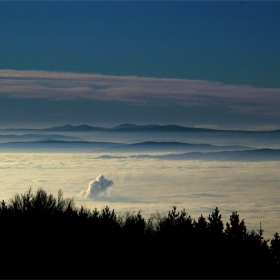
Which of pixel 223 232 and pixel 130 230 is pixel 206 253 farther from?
pixel 223 232

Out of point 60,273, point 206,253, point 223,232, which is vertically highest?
point 223,232

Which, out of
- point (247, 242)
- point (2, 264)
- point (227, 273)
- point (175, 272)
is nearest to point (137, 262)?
point (175, 272)

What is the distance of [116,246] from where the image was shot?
203 ft

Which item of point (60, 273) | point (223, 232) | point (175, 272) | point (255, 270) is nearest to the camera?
point (60, 273)

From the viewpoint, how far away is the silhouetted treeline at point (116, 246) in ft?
176

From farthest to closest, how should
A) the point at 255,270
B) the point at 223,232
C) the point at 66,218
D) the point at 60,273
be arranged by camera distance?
1. the point at 223,232
2. the point at 66,218
3. the point at 255,270
4. the point at 60,273

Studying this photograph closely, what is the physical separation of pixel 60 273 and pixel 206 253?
58.7 feet

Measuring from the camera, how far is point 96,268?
53750 millimetres

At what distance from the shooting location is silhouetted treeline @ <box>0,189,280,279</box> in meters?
53.8

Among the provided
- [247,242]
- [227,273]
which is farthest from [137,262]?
[247,242]

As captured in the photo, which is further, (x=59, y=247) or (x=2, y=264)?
(x=59, y=247)

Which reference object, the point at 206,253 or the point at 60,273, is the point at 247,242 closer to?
the point at 206,253

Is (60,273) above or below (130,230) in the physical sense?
below

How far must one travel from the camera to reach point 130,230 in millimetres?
68438
